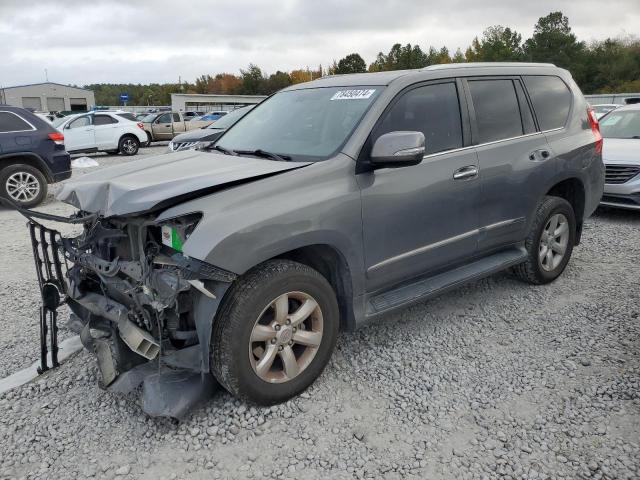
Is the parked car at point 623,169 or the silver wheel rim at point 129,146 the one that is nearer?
the parked car at point 623,169

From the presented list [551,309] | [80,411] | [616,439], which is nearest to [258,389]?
[80,411]

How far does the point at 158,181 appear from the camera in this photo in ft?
9.59

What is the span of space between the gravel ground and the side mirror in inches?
53.7

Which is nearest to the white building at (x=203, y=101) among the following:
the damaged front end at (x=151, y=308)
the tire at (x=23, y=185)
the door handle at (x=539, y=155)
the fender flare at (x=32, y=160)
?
the fender flare at (x=32, y=160)

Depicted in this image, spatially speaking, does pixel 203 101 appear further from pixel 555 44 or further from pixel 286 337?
pixel 286 337

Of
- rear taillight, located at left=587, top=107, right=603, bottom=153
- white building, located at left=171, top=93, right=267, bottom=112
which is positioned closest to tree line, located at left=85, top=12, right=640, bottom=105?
white building, located at left=171, top=93, right=267, bottom=112

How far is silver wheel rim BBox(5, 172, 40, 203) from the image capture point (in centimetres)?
889

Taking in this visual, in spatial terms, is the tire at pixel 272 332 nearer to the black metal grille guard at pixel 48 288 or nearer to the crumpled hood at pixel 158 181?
Result: the crumpled hood at pixel 158 181

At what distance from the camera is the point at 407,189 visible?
333 centimetres

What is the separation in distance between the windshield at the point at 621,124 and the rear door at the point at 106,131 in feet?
48.7

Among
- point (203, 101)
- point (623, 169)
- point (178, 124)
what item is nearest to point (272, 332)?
point (623, 169)

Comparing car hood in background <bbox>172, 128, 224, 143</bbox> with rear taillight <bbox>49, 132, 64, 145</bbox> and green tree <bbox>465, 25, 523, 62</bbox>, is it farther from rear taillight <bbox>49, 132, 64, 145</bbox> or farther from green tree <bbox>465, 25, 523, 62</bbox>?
green tree <bbox>465, 25, 523, 62</bbox>

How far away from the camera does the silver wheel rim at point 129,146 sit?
706 inches

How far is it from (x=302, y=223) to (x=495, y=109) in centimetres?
213
